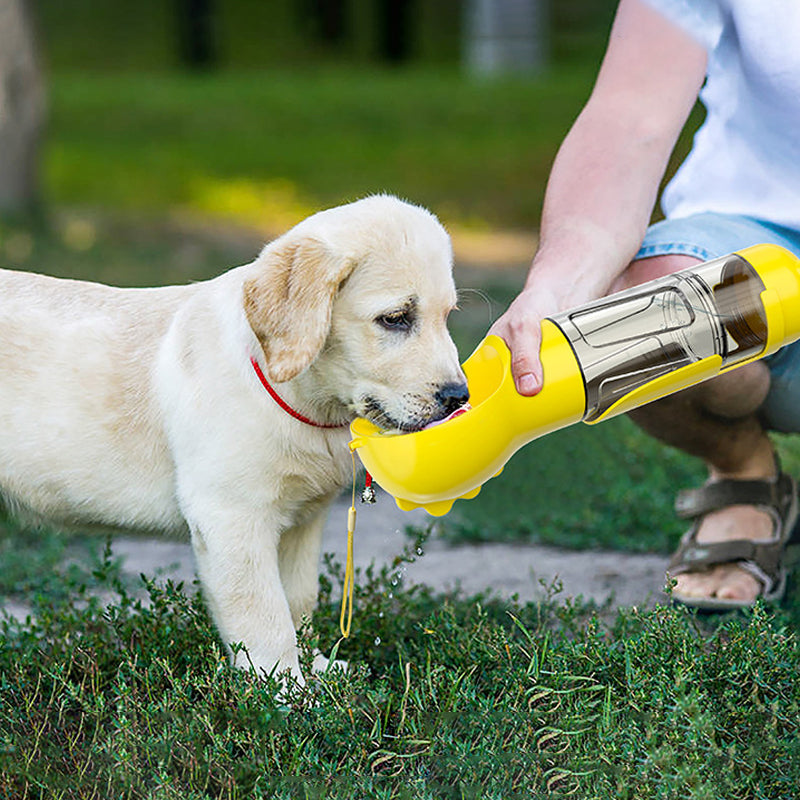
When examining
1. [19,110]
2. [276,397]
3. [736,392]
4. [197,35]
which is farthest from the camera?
[197,35]

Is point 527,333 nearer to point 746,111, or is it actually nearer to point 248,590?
point 248,590

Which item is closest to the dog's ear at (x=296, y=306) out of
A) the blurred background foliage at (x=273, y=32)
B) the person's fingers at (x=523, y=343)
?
the person's fingers at (x=523, y=343)

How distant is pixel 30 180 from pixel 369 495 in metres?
6.93

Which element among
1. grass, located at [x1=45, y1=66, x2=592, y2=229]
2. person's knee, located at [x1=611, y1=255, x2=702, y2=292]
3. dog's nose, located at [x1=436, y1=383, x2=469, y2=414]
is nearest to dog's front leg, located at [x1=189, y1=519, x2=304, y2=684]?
dog's nose, located at [x1=436, y1=383, x2=469, y2=414]

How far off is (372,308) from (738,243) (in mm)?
1081

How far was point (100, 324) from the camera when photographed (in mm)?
2771

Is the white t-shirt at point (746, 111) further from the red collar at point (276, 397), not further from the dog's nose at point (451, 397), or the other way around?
the red collar at point (276, 397)

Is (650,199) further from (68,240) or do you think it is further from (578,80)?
(578,80)

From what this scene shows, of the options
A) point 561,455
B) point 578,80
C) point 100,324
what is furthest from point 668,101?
point 578,80

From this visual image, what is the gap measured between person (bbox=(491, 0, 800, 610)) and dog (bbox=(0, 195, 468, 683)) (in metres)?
0.35

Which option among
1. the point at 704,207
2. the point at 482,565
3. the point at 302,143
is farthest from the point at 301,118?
the point at 704,207

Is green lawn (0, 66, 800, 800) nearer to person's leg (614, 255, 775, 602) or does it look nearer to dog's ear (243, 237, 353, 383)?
person's leg (614, 255, 775, 602)

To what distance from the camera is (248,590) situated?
2.59 meters

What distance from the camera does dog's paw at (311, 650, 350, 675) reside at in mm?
2566
